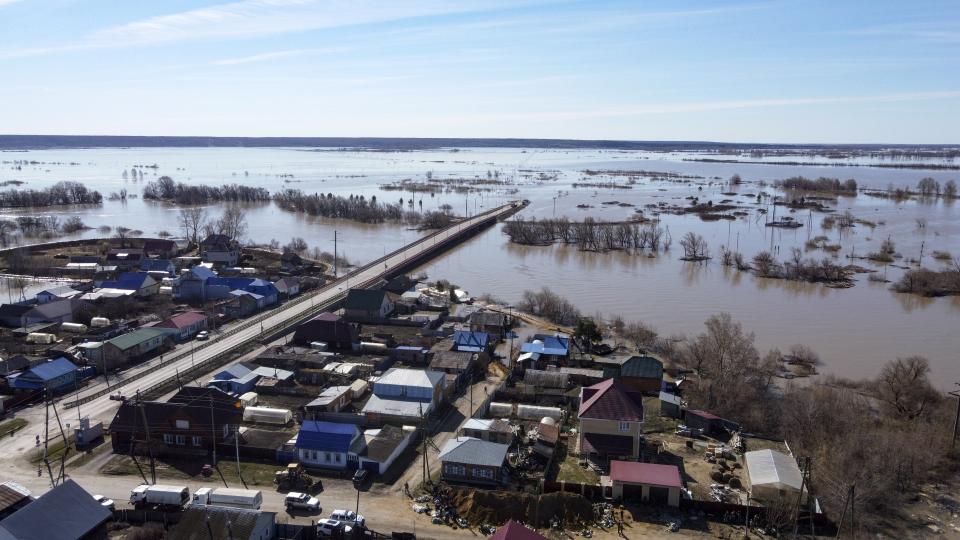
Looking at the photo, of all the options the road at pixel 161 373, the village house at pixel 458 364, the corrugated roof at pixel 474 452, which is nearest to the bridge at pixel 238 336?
the road at pixel 161 373

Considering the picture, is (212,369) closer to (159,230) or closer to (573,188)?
(159,230)

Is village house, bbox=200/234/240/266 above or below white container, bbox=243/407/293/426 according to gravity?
above

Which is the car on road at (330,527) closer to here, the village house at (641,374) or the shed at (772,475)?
the shed at (772,475)

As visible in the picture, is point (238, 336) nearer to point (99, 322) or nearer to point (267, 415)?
point (99, 322)

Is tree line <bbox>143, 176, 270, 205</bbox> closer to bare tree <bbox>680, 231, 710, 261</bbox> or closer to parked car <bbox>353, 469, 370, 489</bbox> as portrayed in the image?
bare tree <bbox>680, 231, 710, 261</bbox>

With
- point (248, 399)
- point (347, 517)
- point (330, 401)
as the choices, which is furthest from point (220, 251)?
point (347, 517)

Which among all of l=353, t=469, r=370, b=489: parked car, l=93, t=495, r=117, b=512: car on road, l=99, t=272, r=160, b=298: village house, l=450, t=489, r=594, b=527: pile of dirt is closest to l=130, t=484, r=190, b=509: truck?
l=93, t=495, r=117, b=512: car on road

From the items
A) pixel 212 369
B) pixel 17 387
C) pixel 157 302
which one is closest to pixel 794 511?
pixel 212 369
